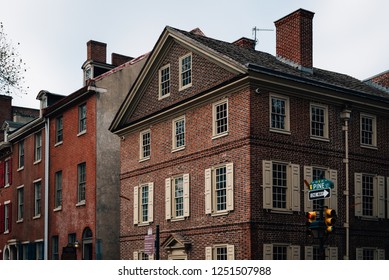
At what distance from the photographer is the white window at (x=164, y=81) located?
29.7m

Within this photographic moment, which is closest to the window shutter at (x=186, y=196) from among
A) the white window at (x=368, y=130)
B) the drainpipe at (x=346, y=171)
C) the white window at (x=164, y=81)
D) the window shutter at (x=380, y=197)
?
the white window at (x=164, y=81)

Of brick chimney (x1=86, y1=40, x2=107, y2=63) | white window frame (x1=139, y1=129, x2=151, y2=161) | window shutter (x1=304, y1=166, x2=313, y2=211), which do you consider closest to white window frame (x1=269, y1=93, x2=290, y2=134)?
window shutter (x1=304, y1=166, x2=313, y2=211)

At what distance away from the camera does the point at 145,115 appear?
101ft

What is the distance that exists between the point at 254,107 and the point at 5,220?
25324mm

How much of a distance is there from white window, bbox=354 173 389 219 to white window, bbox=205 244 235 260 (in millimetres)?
5647

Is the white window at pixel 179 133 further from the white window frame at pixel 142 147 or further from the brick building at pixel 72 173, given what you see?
the brick building at pixel 72 173

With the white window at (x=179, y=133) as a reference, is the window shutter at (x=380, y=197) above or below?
below

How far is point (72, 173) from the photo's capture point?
3488cm

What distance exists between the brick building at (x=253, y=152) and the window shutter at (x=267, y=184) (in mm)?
36

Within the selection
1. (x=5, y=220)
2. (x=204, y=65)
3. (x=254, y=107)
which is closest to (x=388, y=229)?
(x=254, y=107)

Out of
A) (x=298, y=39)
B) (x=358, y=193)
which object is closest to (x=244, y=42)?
(x=298, y=39)

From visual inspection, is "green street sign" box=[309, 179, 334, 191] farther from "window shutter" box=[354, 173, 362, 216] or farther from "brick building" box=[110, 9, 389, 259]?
"window shutter" box=[354, 173, 362, 216]

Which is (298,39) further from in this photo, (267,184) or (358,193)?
(267,184)

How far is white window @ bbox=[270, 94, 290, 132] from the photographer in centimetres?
2477
